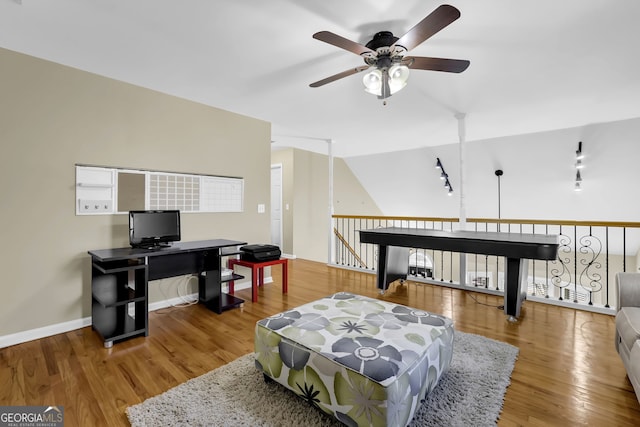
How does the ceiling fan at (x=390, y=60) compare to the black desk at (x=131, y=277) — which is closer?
the ceiling fan at (x=390, y=60)

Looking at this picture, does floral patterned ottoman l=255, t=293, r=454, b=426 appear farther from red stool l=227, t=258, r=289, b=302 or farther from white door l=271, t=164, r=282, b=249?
white door l=271, t=164, r=282, b=249

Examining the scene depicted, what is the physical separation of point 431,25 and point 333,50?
0.93 meters

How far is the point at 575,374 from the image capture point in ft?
6.57

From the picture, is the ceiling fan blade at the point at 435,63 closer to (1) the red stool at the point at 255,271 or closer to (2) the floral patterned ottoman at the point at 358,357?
(2) the floral patterned ottoman at the point at 358,357

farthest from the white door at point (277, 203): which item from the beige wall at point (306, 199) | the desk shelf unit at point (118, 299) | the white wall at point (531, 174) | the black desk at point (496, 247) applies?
the desk shelf unit at point (118, 299)

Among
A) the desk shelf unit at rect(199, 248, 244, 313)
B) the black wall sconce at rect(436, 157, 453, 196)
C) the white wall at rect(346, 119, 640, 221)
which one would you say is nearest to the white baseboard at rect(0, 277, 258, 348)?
the desk shelf unit at rect(199, 248, 244, 313)

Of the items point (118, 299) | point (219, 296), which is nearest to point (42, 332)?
point (118, 299)

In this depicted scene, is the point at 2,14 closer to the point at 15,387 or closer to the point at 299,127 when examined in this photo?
the point at 15,387

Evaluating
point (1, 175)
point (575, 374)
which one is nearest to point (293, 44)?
point (1, 175)

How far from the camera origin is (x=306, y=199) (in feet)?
20.6

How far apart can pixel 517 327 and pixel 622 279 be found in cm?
97

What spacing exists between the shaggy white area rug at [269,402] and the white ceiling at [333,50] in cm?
240

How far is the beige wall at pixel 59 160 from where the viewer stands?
2357 millimetres

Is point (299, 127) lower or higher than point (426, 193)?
higher
